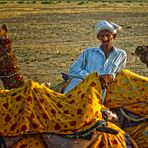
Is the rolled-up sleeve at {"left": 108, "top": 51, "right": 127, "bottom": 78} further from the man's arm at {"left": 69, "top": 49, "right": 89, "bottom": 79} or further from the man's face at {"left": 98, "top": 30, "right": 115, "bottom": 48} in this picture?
the man's arm at {"left": 69, "top": 49, "right": 89, "bottom": 79}

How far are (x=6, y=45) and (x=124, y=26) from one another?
23264mm

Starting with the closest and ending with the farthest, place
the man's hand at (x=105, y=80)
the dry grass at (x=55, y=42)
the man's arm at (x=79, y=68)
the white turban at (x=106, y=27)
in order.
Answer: the man's hand at (x=105, y=80)
the white turban at (x=106, y=27)
the man's arm at (x=79, y=68)
the dry grass at (x=55, y=42)

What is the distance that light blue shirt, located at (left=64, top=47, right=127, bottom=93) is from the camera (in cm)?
714

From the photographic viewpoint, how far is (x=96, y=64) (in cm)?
721

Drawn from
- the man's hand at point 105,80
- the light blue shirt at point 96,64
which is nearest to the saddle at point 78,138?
the man's hand at point 105,80

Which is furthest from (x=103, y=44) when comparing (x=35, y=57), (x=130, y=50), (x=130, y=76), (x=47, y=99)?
(x=130, y=50)

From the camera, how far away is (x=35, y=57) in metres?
18.0

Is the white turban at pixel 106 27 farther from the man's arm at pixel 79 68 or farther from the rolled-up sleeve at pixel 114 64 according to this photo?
the man's arm at pixel 79 68

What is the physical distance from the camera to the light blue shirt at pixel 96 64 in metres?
7.14

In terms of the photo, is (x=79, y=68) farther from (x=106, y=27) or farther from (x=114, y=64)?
(x=106, y=27)

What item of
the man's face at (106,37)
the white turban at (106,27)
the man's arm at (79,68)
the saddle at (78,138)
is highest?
the white turban at (106,27)

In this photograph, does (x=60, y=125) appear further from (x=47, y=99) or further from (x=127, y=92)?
(x=127, y=92)

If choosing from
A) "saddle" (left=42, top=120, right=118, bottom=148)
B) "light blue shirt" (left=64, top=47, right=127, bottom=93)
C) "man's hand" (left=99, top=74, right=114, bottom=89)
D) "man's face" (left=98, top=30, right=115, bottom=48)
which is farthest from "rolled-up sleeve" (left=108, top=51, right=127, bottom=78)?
"saddle" (left=42, top=120, right=118, bottom=148)

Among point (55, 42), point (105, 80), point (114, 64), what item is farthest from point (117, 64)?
point (55, 42)
